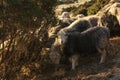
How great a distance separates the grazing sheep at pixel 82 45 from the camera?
11000 mm

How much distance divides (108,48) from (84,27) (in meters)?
1.30

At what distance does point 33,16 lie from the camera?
9.73 meters

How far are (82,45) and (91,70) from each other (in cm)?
82

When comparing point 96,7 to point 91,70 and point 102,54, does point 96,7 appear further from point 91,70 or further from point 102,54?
point 91,70

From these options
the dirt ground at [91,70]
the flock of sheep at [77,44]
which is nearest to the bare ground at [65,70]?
the dirt ground at [91,70]

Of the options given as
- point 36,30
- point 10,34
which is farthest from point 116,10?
point 10,34

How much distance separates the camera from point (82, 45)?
11.1 meters

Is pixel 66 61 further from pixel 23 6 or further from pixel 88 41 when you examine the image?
pixel 23 6

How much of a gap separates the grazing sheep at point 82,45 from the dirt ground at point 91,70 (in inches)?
9.8

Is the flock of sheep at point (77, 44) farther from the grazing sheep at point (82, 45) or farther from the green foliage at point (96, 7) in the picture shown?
the green foliage at point (96, 7)

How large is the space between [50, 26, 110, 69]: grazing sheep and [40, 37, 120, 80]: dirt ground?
250 millimetres

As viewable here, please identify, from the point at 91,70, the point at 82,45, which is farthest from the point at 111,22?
the point at 91,70

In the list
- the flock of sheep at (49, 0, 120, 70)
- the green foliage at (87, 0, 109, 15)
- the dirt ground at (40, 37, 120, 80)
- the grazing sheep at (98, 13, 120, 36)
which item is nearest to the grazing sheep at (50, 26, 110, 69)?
the flock of sheep at (49, 0, 120, 70)

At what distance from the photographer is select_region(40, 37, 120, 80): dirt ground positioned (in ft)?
34.0
